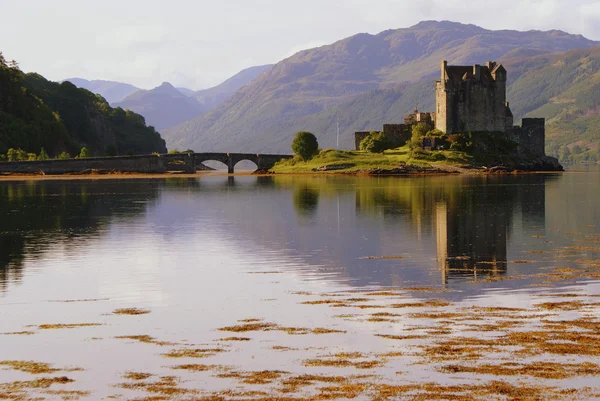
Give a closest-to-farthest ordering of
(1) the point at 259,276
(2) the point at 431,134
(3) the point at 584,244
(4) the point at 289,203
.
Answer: (1) the point at 259,276, (3) the point at 584,244, (4) the point at 289,203, (2) the point at 431,134

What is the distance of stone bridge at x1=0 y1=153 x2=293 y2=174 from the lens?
159 m

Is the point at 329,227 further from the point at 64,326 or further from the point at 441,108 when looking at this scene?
the point at 441,108

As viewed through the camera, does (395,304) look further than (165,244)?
No

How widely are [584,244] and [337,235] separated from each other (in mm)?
13991

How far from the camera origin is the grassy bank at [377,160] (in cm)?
15388

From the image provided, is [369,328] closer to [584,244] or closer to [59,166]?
[584,244]

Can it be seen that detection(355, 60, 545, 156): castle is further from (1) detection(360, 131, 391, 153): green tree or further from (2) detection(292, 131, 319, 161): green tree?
(2) detection(292, 131, 319, 161): green tree

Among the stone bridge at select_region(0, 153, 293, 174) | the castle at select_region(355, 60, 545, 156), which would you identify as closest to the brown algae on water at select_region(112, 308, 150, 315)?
the castle at select_region(355, 60, 545, 156)

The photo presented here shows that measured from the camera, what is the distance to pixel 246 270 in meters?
38.0

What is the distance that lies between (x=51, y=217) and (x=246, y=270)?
1328 inches

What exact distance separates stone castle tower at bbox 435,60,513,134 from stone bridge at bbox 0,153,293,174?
4251 cm

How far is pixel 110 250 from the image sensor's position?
4566cm

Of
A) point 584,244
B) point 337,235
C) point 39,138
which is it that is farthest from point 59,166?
point 584,244

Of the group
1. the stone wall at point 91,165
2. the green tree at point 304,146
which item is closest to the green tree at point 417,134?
the green tree at point 304,146
